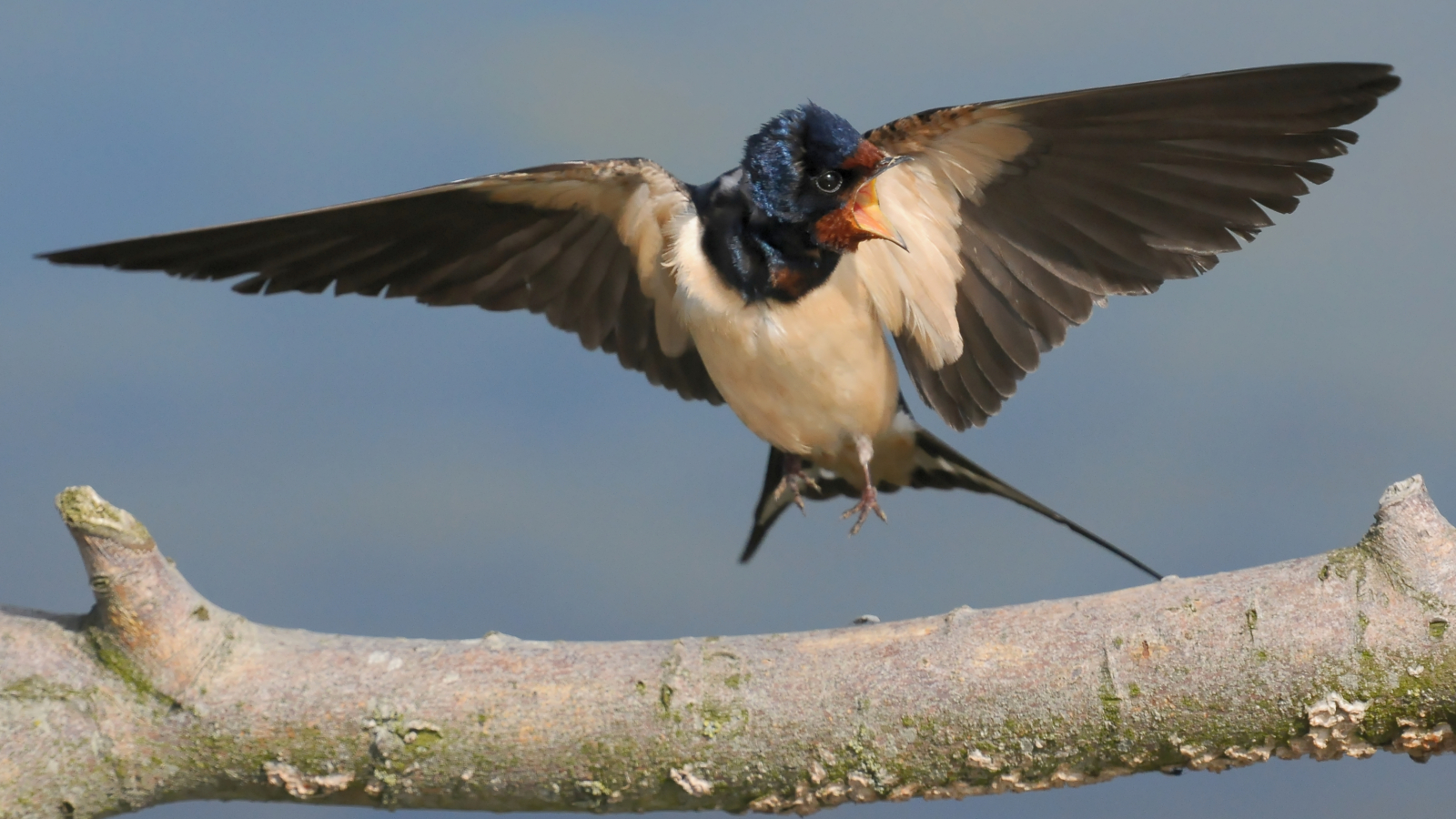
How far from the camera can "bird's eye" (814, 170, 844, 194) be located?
2562mm

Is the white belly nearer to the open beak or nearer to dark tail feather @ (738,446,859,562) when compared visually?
the open beak

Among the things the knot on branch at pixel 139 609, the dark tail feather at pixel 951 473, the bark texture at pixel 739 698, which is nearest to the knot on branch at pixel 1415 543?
the bark texture at pixel 739 698

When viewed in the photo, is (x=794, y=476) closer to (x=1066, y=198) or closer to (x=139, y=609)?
(x=1066, y=198)

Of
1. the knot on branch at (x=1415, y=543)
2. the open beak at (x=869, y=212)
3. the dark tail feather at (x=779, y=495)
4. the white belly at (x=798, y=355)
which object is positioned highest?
the open beak at (x=869, y=212)

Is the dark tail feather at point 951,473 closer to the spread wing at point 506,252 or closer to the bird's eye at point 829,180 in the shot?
the spread wing at point 506,252

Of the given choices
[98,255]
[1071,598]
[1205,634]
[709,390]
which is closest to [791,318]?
[709,390]

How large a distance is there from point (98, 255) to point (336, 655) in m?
1.08

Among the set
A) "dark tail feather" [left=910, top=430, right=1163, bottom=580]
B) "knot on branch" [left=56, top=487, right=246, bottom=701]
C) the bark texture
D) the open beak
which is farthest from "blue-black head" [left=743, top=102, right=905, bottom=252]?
"knot on branch" [left=56, top=487, right=246, bottom=701]

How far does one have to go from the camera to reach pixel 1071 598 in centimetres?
201

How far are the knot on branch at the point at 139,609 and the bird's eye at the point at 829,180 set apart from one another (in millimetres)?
1423

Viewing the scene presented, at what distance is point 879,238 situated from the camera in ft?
8.48

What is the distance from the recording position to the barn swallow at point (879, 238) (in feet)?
8.07

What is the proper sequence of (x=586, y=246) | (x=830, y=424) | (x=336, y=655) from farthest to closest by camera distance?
(x=586, y=246), (x=830, y=424), (x=336, y=655)

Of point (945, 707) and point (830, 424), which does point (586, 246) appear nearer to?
point (830, 424)
